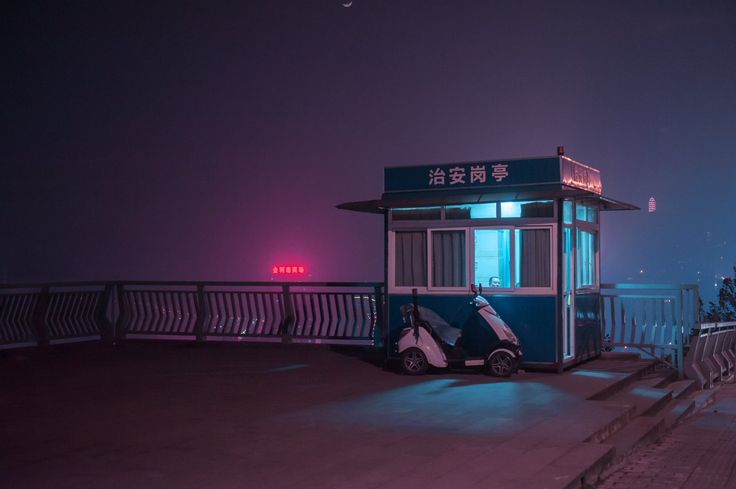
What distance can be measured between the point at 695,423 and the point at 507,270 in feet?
11.0

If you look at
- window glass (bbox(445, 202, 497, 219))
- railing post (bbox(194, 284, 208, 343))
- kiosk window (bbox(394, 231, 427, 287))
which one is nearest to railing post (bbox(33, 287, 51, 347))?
railing post (bbox(194, 284, 208, 343))

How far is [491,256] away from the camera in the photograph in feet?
40.5

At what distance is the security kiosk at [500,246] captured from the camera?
11609 millimetres

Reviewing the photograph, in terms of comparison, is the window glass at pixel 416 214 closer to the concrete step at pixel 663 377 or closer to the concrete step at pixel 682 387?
the concrete step at pixel 663 377

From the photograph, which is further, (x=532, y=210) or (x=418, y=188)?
(x=418, y=188)

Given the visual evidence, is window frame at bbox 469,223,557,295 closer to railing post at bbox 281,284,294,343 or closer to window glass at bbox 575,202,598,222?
window glass at bbox 575,202,598,222

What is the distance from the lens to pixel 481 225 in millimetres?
12000

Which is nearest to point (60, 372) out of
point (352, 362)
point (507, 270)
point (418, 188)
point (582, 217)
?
point (352, 362)

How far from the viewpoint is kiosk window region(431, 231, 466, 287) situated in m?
12.2

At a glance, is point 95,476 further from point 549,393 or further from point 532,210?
point 532,210

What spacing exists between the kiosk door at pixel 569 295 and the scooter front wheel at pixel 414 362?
7.03 ft

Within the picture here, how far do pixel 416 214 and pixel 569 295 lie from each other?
8.56 ft

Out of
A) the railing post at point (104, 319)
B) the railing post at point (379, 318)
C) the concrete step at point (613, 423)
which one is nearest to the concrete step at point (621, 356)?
the railing post at point (379, 318)

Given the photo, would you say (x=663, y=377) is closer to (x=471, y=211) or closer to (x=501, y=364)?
(x=501, y=364)
